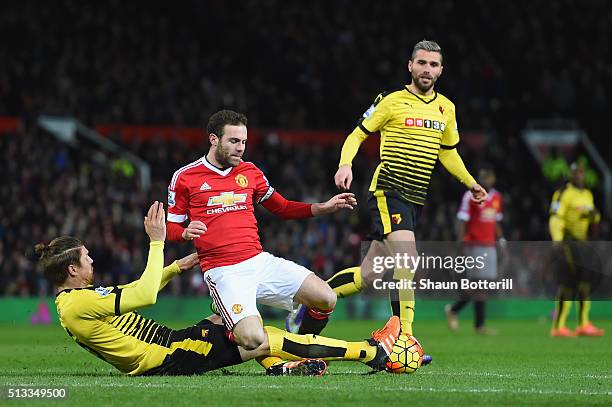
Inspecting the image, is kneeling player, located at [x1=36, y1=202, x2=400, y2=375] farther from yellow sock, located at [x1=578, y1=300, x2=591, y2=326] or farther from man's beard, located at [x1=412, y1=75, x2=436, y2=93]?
yellow sock, located at [x1=578, y1=300, x2=591, y2=326]

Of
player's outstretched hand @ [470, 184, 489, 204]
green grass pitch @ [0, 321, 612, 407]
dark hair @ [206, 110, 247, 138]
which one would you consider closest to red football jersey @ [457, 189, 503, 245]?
green grass pitch @ [0, 321, 612, 407]

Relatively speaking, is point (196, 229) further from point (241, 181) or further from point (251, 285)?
point (241, 181)

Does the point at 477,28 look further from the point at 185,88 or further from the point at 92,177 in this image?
the point at 92,177

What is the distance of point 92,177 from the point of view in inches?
852

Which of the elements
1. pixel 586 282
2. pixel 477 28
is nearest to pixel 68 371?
pixel 586 282

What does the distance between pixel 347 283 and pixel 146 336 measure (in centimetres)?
202

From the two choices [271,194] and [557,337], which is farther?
[557,337]

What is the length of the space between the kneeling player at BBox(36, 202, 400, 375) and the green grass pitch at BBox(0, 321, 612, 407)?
0.48 feet

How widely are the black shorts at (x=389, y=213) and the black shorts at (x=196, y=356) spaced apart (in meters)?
1.76

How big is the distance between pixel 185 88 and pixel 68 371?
16.7 metres

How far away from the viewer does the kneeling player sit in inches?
301

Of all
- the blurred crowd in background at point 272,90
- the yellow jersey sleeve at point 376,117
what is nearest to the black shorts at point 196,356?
the yellow jersey sleeve at point 376,117

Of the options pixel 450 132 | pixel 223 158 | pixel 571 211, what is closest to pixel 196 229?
pixel 223 158

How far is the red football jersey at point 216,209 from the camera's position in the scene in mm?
8414
